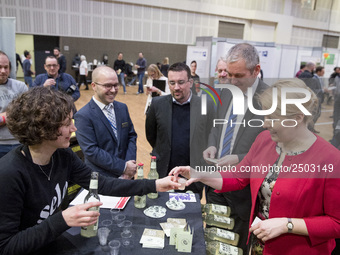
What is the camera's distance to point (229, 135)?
157cm

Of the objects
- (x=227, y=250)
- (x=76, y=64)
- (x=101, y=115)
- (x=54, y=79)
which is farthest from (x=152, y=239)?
(x=76, y=64)

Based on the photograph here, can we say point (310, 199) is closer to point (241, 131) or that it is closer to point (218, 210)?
point (241, 131)

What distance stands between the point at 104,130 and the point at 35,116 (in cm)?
118

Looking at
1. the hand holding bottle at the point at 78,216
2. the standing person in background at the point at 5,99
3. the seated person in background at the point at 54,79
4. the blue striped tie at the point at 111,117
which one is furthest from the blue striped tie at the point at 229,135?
the seated person in background at the point at 54,79

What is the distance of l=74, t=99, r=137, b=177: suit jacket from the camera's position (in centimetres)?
235

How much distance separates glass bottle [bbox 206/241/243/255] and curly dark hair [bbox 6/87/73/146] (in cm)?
112

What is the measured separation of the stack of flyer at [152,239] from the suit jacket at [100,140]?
3.12ft

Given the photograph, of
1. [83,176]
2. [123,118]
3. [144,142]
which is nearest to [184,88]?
[123,118]

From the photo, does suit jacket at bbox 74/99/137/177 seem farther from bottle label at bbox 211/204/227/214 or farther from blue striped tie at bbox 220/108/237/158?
blue striped tie at bbox 220/108/237/158

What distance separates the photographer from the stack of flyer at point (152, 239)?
1.44 metres

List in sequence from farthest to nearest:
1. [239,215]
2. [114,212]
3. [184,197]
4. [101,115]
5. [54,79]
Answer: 1. [54,79]
2. [101,115]
3. [239,215]
4. [184,197]
5. [114,212]

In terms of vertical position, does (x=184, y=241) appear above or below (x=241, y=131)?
below

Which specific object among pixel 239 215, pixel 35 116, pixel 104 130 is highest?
pixel 35 116

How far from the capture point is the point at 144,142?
19.3ft
